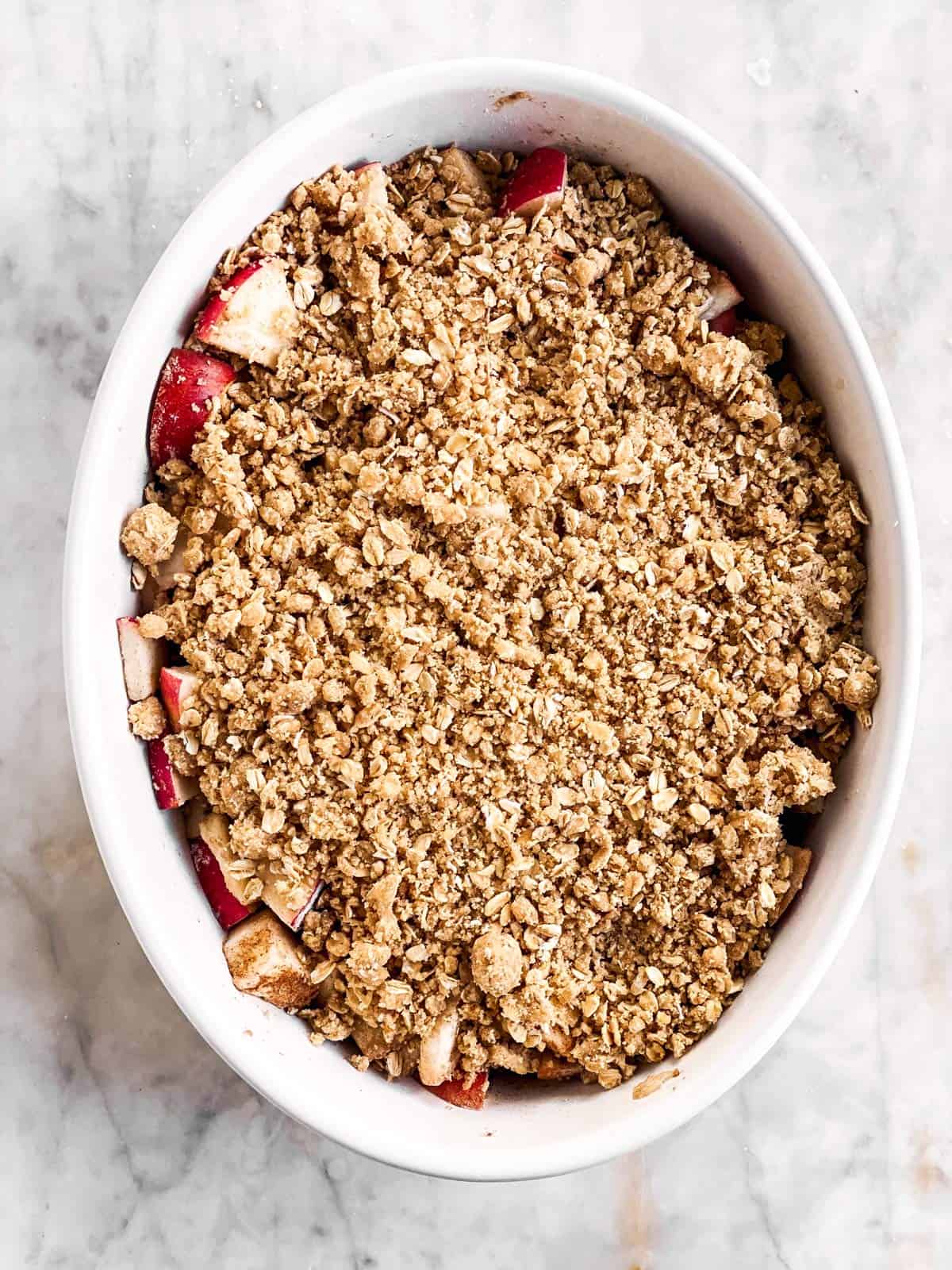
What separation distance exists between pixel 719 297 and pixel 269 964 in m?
0.61

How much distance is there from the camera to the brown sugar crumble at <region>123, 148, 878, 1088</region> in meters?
0.92

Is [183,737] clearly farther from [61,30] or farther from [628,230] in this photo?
[61,30]

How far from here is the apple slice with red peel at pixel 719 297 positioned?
1.00 metres

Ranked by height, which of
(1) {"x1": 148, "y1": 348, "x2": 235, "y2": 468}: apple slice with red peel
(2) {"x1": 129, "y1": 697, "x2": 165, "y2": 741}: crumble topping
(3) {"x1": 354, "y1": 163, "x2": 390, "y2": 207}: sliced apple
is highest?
(3) {"x1": 354, "y1": 163, "x2": 390, "y2": 207}: sliced apple

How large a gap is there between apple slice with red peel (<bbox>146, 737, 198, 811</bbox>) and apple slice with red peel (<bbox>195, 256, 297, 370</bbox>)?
29 cm

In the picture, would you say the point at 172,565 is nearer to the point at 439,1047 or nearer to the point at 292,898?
the point at 292,898

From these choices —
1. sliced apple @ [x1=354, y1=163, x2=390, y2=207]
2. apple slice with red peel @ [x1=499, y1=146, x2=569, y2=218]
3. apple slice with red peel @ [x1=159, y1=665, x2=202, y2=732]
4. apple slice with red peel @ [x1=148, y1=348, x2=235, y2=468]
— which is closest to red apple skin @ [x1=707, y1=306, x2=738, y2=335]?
apple slice with red peel @ [x1=499, y1=146, x2=569, y2=218]

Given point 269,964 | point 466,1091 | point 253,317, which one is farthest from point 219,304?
point 466,1091

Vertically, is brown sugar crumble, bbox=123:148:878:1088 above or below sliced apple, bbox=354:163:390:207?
below

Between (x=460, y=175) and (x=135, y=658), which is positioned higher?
(x=460, y=175)

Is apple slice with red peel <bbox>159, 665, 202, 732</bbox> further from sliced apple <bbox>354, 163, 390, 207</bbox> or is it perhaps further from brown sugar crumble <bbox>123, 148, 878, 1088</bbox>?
sliced apple <bbox>354, 163, 390, 207</bbox>

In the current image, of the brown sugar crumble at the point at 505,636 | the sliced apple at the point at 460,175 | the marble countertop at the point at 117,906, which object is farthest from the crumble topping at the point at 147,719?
the sliced apple at the point at 460,175

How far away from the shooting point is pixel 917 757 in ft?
3.86

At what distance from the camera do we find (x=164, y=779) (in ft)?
3.15
